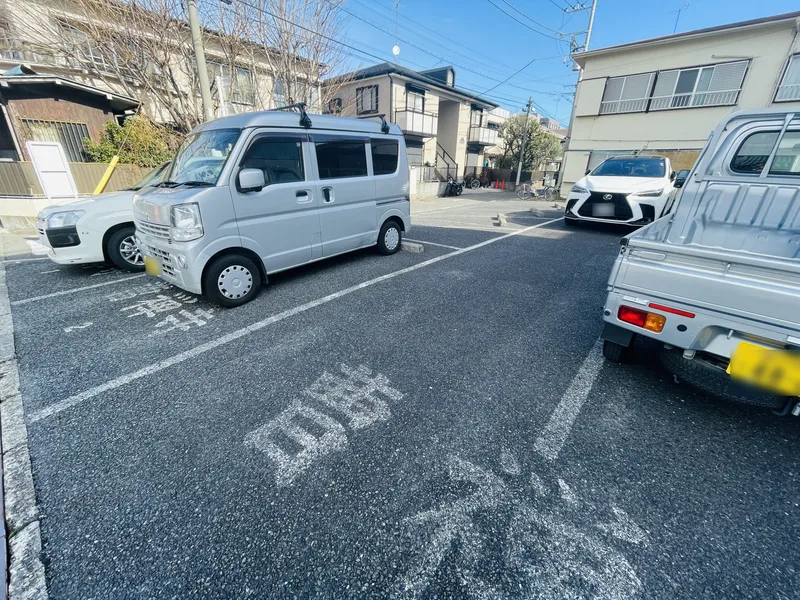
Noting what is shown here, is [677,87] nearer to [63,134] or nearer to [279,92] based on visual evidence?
[279,92]

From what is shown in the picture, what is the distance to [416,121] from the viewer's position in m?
18.4

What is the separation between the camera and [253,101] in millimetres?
10930

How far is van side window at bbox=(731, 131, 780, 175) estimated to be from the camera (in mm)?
2713

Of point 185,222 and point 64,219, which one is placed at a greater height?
point 185,222

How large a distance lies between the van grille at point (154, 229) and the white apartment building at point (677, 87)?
1770 cm

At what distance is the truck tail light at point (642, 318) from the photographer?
6.49 feet

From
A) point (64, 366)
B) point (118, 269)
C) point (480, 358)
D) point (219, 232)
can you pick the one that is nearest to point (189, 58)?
point (118, 269)

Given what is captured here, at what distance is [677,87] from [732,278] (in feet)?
57.1

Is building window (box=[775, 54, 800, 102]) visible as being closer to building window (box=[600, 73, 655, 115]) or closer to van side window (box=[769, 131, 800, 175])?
building window (box=[600, 73, 655, 115])

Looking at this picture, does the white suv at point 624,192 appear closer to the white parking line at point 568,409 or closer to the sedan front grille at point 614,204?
the sedan front grille at point 614,204

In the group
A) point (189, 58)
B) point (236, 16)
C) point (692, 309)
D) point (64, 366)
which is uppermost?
point (236, 16)

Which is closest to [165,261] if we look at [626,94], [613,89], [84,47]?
[84,47]

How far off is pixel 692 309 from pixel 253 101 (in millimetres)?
13227

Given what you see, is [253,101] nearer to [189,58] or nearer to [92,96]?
[189,58]
